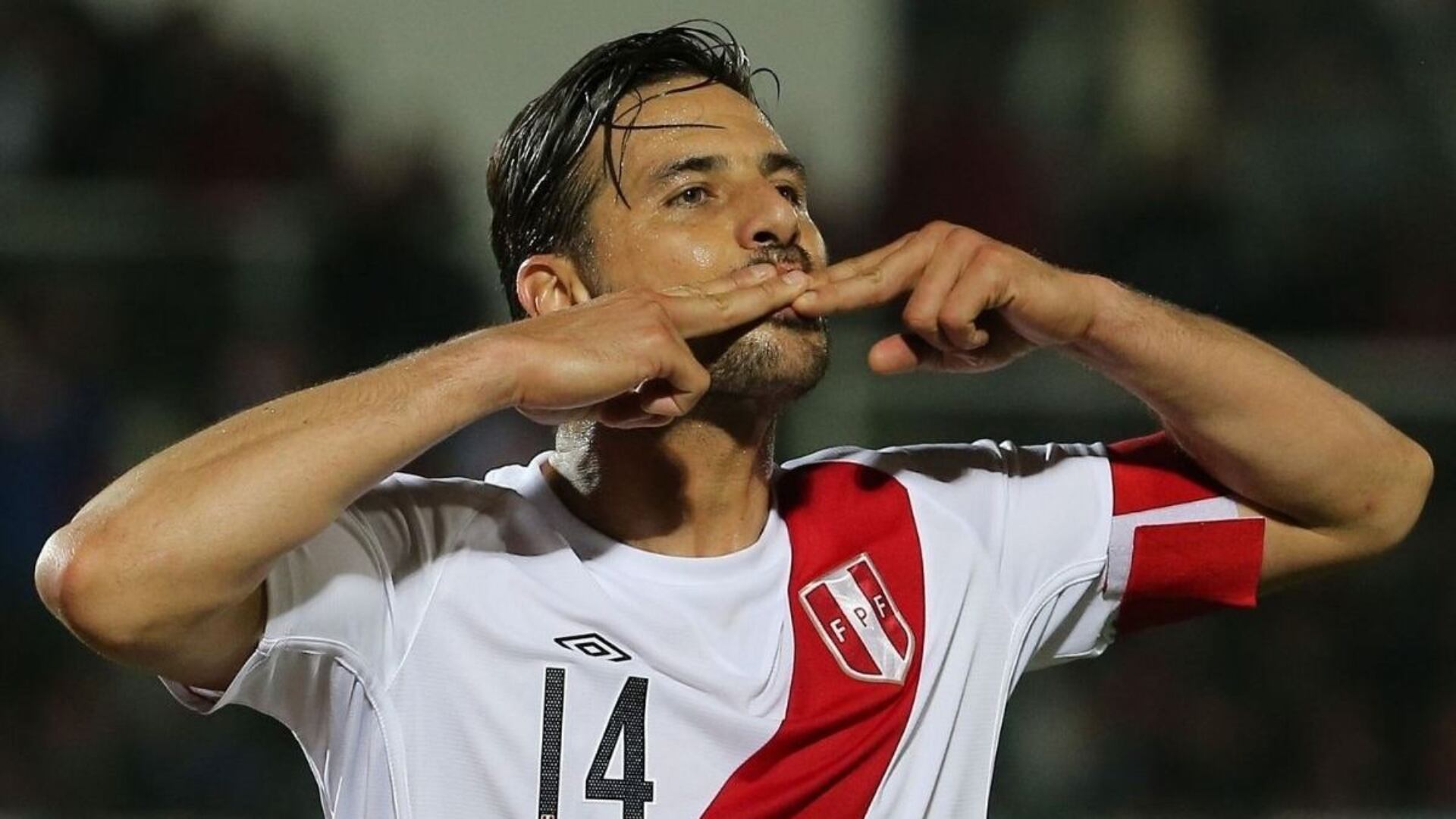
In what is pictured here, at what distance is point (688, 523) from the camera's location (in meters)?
2.45

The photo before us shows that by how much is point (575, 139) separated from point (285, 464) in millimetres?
807

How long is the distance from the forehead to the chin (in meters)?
0.30

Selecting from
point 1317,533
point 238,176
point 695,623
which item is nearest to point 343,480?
point 695,623

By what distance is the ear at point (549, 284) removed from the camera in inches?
102

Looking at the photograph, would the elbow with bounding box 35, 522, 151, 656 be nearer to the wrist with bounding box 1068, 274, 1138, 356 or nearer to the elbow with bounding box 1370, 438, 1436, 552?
the wrist with bounding box 1068, 274, 1138, 356

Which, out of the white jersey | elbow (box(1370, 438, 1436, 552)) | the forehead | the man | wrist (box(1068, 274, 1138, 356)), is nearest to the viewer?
the man

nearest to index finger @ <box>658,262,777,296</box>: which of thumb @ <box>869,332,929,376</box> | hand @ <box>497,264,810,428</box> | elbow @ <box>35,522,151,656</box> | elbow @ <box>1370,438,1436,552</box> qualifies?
hand @ <box>497,264,810,428</box>

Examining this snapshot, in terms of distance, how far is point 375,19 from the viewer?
18.8ft

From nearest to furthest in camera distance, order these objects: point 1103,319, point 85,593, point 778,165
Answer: point 85,593
point 1103,319
point 778,165

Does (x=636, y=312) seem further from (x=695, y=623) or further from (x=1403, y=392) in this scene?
(x=1403, y=392)

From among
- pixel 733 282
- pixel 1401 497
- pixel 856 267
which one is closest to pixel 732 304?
pixel 733 282

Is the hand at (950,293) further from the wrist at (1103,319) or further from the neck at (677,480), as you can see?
the neck at (677,480)

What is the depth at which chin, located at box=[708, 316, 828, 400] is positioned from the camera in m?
2.32

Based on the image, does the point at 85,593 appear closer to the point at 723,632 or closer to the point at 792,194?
the point at 723,632
